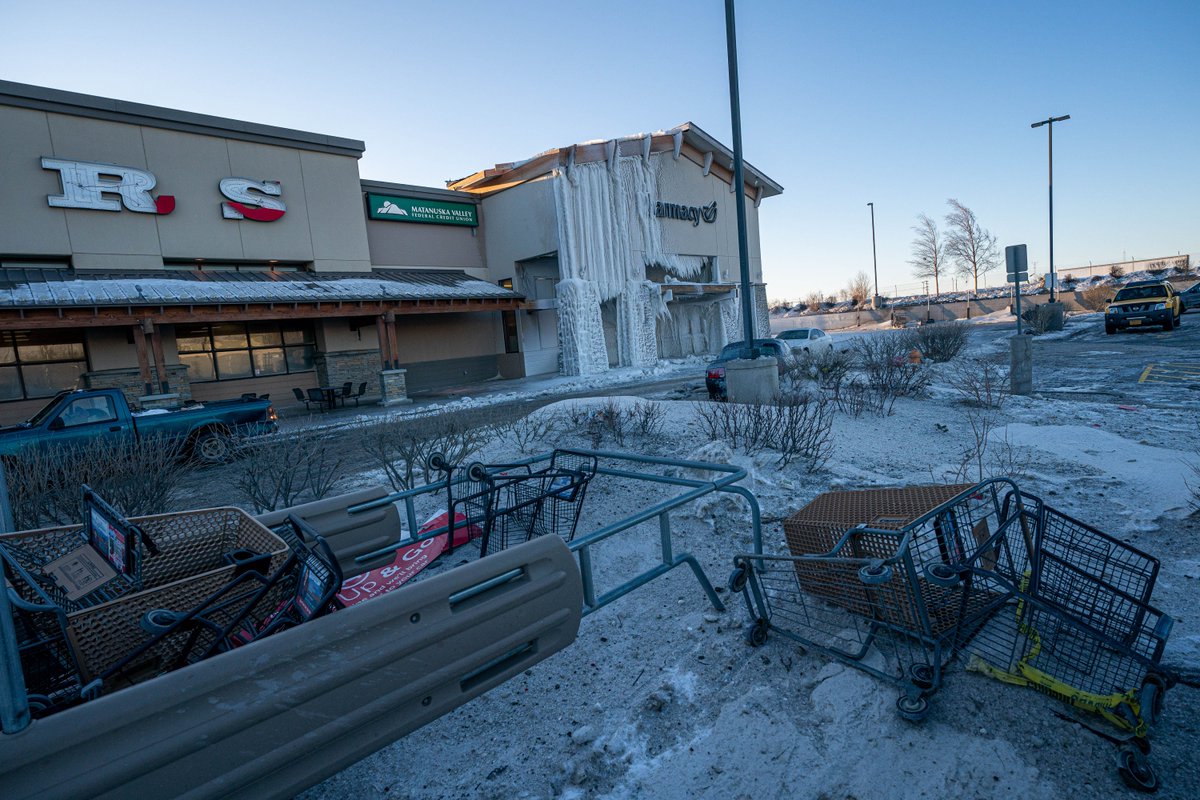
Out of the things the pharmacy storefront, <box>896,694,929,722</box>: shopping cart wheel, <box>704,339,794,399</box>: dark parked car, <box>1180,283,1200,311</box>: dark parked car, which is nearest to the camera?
<box>896,694,929,722</box>: shopping cart wheel

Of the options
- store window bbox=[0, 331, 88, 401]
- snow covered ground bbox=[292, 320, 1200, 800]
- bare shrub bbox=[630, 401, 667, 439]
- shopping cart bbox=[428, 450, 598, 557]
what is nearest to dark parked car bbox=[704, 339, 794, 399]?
bare shrub bbox=[630, 401, 667, 439]

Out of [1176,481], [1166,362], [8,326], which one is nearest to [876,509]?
[1176,481]

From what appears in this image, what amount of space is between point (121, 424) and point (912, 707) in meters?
11.1

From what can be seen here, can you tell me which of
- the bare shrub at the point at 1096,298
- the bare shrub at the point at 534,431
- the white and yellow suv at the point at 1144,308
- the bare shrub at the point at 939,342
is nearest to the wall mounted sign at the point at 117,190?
the bare shrub at the point at 534,431

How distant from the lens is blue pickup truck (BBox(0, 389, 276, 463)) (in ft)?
29.1

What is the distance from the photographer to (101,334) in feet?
55.6

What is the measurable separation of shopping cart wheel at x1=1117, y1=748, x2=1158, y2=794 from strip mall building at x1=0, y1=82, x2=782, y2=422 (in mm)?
18322

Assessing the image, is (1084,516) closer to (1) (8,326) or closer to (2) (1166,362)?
(2) (1166,362)

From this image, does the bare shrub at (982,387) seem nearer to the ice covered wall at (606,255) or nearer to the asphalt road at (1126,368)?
the asphalt road at (1126,368)

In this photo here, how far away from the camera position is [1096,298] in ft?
150

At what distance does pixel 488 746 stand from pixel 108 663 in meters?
1.52

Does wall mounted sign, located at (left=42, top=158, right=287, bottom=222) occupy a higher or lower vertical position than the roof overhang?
higher

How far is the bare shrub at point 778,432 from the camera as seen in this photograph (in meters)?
6.54

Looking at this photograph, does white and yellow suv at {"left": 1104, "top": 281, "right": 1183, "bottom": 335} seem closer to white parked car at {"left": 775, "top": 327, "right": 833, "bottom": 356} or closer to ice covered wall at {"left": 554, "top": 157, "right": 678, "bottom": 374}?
white parked car at {"left": 775, "top": 327, "right": 833, "bottom": 356}
